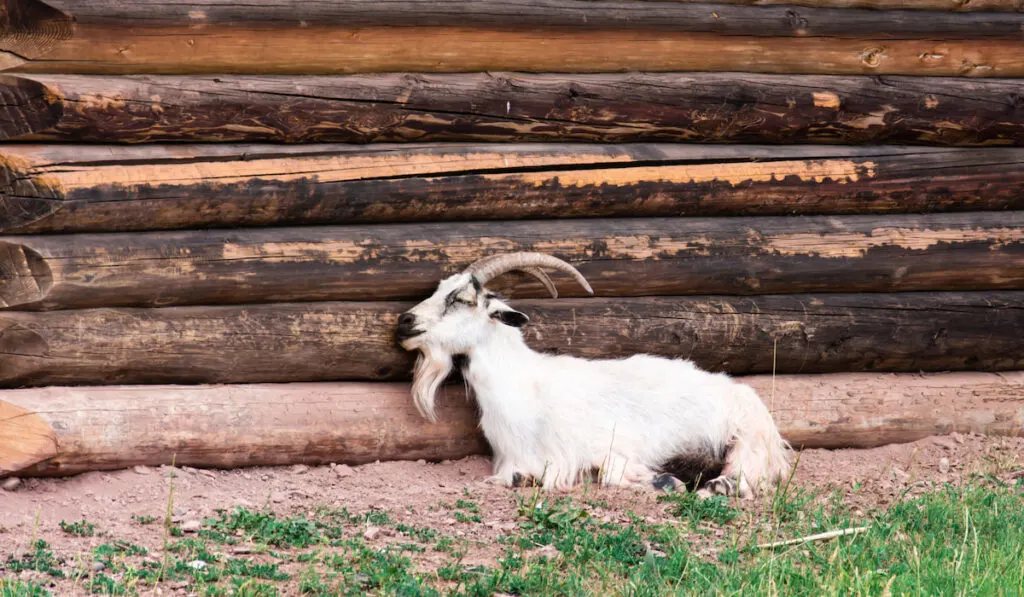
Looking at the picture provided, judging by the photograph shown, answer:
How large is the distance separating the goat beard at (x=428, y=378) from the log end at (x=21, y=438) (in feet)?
6.41

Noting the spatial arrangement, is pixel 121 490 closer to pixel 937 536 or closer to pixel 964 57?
pixel 937 536

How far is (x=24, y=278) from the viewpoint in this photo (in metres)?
5.80

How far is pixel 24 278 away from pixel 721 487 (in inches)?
151

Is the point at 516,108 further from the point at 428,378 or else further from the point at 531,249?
the point at 428,378

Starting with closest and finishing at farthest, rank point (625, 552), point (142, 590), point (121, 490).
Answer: point (142, 590)
point (625, 552)
point (121, 490)

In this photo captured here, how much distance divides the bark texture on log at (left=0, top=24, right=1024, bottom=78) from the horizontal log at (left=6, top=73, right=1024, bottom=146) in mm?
82

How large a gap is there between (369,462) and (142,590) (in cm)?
216

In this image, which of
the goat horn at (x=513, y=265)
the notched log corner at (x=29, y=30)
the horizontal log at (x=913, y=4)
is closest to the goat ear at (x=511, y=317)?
the goat horn at (x=513, y=265)

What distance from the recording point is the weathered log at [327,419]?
5.79 m

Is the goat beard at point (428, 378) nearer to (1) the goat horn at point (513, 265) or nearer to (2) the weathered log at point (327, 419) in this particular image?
(2) the weathered log at point (327, 419)

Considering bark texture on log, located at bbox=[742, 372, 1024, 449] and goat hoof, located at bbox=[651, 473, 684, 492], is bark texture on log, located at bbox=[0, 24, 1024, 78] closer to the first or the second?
bark texture on log, located at bbox=[742, 372, 1024, 449]

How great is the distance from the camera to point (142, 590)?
4414 millimetres

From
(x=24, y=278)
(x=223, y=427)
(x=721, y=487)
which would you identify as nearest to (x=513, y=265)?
(x=721, y=487)

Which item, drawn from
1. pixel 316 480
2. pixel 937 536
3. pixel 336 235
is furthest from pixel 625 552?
pixel 336 235
